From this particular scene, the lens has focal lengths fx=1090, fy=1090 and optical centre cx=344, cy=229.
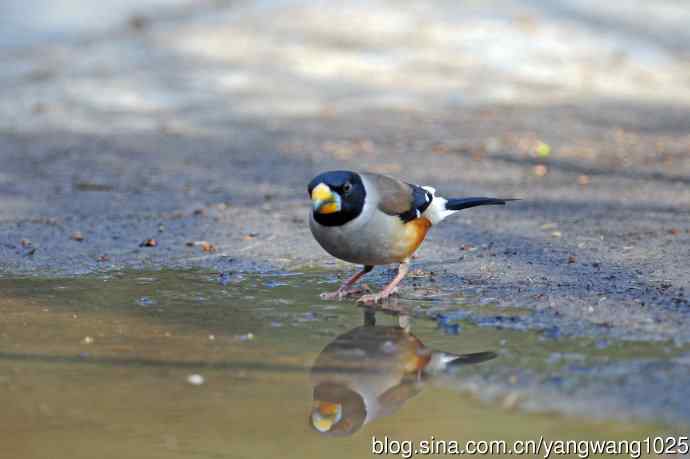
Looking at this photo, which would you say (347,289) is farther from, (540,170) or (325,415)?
(540,170)

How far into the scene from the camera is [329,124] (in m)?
13.2

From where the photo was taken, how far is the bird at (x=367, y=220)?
5.64m

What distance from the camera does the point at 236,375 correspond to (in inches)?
189

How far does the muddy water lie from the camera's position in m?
4.13

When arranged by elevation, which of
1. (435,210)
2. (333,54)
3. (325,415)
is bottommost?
(325,415)

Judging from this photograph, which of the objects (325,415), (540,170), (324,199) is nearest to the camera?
(325,415)

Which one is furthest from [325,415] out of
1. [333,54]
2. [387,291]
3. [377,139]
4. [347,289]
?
[333,54]

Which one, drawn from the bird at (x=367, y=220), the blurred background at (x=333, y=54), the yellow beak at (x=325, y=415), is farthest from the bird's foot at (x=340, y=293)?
the blurred background at (x=333, y=54)

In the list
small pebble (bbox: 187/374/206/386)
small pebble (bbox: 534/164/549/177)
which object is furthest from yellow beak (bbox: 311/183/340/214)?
small pebble (bbox: 534/164/549/177)

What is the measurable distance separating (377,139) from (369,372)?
301 inches

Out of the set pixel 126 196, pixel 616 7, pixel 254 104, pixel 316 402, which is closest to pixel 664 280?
pixel 316 402

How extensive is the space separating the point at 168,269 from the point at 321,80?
8877mm

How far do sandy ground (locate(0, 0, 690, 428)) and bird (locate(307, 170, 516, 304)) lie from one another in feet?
1.37

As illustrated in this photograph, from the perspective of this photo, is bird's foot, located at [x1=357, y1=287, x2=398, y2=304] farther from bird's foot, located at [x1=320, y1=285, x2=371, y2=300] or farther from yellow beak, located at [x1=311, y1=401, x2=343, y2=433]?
yellow beak, located at [x1=311, y1=401, x2=343, y2=433]
